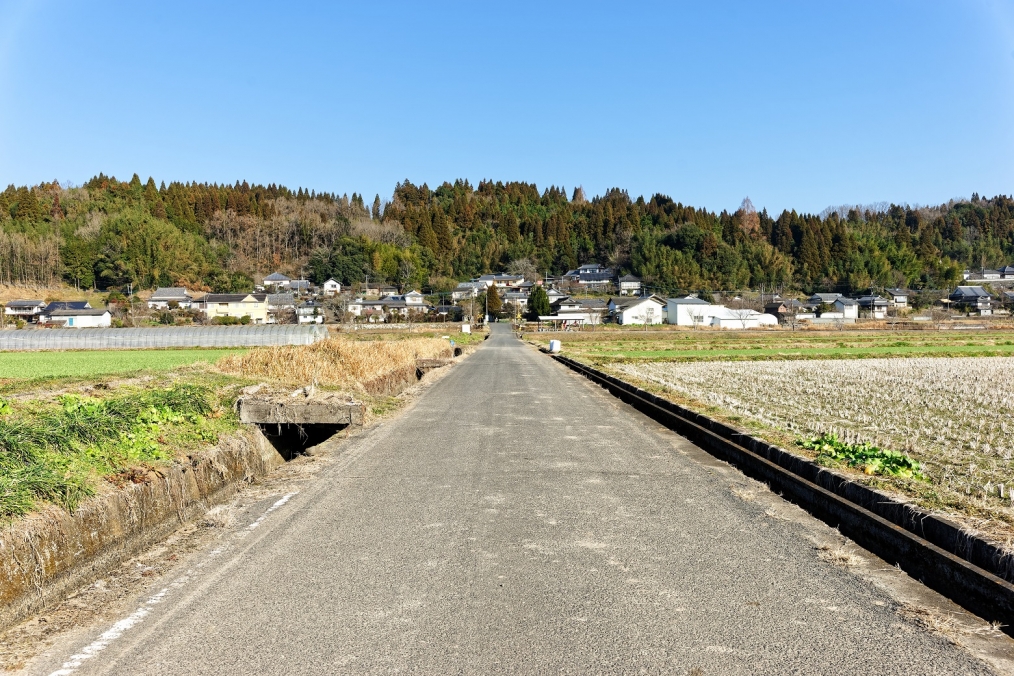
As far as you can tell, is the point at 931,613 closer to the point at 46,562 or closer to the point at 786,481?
the point at 786,481

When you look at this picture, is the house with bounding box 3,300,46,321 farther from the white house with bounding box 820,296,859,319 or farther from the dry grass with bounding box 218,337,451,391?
the white house with bounding box 820,296,859,319

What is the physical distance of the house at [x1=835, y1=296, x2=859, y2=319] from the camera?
11001 centimetres

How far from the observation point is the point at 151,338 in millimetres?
48562

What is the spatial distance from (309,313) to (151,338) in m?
54.7

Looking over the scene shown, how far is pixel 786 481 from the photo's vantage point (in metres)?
7.32

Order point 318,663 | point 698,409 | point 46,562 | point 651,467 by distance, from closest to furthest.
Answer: point 318,663 → point 46,562 → point 651,467 → point 698,409

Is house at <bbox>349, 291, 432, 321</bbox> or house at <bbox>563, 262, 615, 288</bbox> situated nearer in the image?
house at <bbox>349, 291, 432, 321</bbox>

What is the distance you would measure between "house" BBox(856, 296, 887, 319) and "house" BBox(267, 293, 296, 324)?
92.0m

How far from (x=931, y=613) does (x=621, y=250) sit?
160 metres

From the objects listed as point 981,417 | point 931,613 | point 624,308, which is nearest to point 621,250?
point 624,308

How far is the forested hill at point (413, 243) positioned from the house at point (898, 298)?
833 cm

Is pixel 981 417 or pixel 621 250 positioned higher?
pixel 621 250

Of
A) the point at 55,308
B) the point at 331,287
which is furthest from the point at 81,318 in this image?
the point at 331,287

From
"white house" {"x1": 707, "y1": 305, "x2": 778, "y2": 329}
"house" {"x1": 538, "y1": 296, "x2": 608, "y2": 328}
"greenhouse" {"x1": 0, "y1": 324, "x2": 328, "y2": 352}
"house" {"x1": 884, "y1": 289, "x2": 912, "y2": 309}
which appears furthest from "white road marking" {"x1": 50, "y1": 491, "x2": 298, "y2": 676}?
"house" {"x1": 884, "y1": 289, "x2": 912, "y2": 309}
